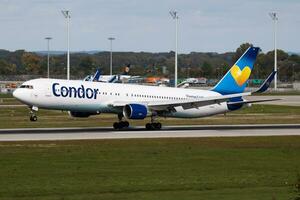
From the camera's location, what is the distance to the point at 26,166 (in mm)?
34281

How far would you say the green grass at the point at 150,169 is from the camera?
2753 cm

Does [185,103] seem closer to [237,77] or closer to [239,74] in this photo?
[237,77]

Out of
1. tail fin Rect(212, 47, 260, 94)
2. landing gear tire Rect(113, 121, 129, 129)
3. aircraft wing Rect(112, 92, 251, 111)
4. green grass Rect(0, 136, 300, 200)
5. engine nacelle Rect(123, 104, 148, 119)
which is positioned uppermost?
tail fin Rect(212, 47, 260, 94)

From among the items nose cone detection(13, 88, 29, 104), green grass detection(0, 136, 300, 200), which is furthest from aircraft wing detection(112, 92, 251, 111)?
green grass detection(0, 136, 300, 200)

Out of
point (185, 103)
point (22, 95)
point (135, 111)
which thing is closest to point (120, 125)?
point (135, 111)

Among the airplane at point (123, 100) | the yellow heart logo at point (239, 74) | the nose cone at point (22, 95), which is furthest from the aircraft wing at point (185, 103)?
the nose cone at point (22, 95)

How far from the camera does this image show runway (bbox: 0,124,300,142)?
49.6m

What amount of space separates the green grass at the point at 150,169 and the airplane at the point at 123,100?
32.2 ft

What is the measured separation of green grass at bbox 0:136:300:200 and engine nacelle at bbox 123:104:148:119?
8.17 metres

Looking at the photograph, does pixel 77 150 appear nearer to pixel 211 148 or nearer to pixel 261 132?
pixel 211 148

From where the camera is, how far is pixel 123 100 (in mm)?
57406

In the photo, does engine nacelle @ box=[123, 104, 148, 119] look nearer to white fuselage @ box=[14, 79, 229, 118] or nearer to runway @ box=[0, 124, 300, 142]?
runway @ box=[0, 124, 300, 142]

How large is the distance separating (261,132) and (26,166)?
2450 centimetres

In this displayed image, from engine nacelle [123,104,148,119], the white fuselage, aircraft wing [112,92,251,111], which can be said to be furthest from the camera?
aircraft wing [112,92,251,111]
